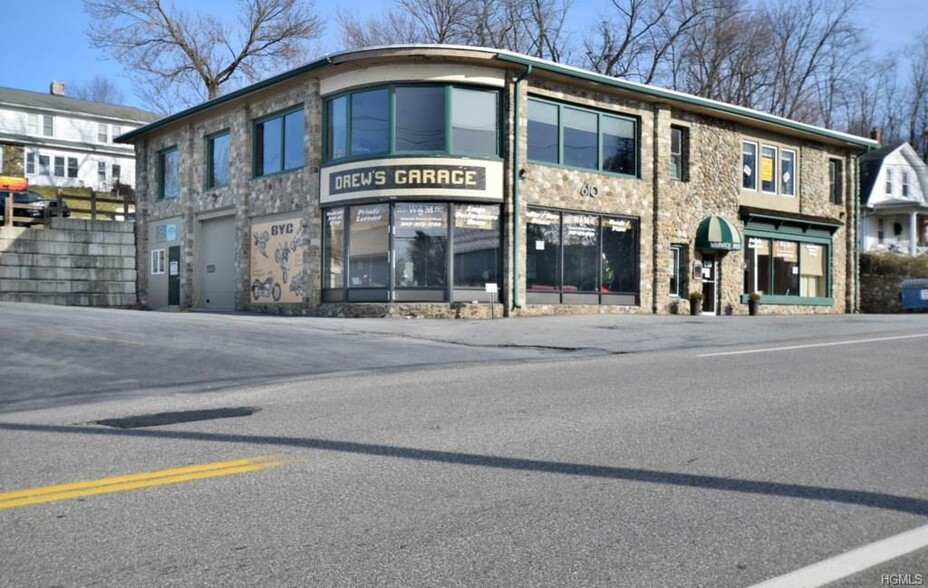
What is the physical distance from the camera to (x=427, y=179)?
2216cm

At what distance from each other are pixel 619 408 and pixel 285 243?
18.3 meters

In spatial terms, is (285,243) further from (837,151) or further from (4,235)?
(837,151)

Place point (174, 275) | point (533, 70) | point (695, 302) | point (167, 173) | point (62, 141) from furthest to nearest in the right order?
point (62, 141), point (167, 173), point (174, 275), point (695, 302), point (533, 70)

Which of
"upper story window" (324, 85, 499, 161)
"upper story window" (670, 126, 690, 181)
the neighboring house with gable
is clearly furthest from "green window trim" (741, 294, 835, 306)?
the neighboring house with gable

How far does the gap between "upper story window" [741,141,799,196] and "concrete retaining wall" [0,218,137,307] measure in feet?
75.0

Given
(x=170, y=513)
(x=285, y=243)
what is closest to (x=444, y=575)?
(x=170, y=513)

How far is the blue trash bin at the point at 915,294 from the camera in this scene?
35625 mm

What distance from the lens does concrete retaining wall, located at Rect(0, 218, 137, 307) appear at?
3039 cm

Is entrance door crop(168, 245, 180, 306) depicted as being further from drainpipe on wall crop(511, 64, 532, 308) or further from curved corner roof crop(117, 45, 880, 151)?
drainpipe on wall crop(511, 64, 532, 308)

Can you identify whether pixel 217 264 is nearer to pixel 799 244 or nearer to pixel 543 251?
pixel 543 251

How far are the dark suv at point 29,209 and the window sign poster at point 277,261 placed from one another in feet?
40.1

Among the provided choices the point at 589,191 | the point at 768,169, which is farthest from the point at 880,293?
the point at 589,191

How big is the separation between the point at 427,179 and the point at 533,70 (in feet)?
14.3

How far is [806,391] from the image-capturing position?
9.36m
